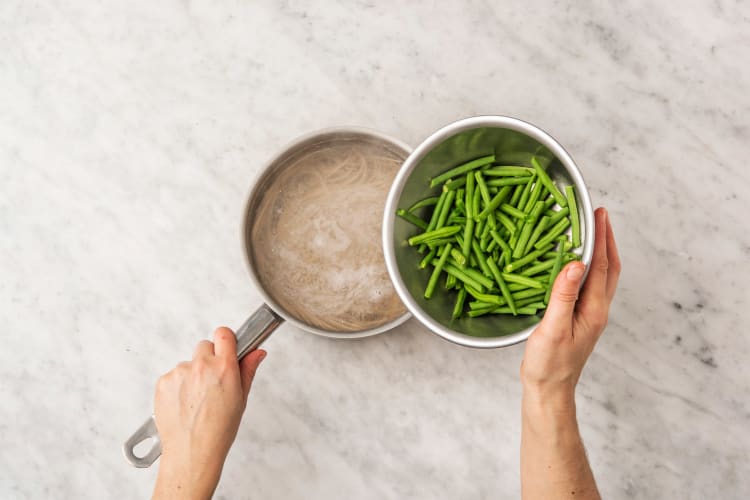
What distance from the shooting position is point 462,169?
133cm

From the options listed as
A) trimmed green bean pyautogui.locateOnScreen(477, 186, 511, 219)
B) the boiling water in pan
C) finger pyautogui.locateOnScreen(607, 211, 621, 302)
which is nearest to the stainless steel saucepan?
the boiling water in pan

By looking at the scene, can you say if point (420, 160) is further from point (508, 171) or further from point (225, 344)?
point (225, 344)

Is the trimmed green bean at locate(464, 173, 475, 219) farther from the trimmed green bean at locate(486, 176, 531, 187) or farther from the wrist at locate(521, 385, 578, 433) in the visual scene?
the wrist at locate(521, 385, 578, 433)

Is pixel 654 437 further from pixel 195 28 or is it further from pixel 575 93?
pixel 195 28

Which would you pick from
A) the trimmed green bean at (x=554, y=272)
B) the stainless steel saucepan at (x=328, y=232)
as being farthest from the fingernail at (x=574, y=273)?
the stainless steel saucepan at (x=328, y=232)

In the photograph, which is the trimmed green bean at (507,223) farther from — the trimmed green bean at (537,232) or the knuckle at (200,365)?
the knuckle at (200,365)

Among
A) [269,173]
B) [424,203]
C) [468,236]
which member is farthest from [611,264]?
[269,173]

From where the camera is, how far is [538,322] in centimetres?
126

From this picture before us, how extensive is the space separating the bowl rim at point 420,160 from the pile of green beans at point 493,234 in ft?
0.17

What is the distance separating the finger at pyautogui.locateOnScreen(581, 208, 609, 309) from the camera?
4.00 ft

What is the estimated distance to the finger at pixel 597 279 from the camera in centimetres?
122

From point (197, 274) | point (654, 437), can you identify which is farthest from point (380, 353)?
point (654, 437)

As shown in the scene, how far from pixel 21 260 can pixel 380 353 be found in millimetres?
917

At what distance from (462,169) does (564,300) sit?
0.36 meters
